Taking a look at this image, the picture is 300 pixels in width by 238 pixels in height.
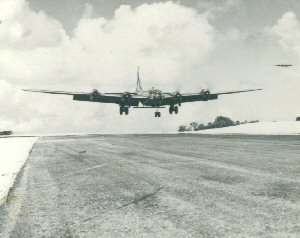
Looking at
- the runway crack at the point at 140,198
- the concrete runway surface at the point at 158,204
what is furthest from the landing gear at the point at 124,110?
the runway crack at the point at 140,198

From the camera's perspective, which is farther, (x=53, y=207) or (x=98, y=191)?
(x=98, y=191)

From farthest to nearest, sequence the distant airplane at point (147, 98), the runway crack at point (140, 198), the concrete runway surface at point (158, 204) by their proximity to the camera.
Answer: the distant airplane at point (147, 98)
the runway crack at point (140, 198)
the concrete runway surface at point (158, 204)

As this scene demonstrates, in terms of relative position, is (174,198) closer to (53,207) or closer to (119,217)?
(119,217)

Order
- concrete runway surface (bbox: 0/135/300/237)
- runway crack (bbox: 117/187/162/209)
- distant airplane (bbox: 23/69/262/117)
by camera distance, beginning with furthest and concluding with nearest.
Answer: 1. distant airplane (bbox: 23/69/262/117)
2. runway crack (bbox: 117/187/162/209)
3. concrete runway surface (bbox: 0/135/300/237)

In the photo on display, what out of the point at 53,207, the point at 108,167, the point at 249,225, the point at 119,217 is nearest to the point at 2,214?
the point at 53,207

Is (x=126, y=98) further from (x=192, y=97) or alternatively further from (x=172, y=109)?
(x=192, y=97)

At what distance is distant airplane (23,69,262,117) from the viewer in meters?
53.8

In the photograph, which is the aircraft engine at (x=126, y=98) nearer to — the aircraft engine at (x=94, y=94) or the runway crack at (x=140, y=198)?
the aircraft engine at (x=94, y=94)

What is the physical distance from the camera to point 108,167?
1502cm

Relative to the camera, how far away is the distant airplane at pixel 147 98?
53844mm

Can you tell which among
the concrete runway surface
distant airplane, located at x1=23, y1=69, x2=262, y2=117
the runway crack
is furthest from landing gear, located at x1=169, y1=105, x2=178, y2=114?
the runway crack

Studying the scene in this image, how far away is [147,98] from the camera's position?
178 ft

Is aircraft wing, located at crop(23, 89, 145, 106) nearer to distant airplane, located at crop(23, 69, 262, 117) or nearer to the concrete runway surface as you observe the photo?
distant airplane, located at crop(23, 69, 262, 117)

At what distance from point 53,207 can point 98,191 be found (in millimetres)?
1913
